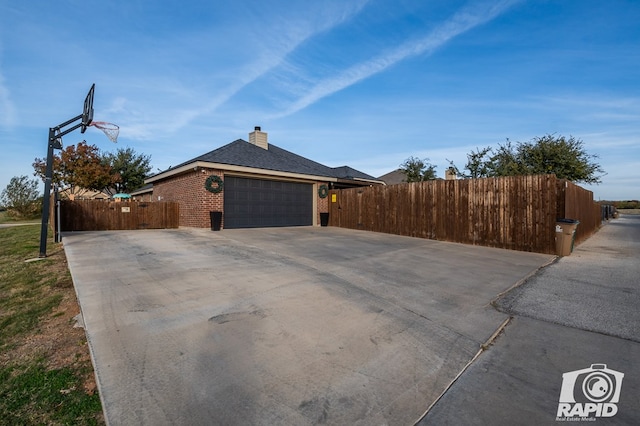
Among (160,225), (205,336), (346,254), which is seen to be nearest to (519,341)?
(205,336)

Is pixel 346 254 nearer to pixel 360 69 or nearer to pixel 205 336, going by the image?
pixel 205 336

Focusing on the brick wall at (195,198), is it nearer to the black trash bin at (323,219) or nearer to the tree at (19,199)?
the black trash bin at (323,219)

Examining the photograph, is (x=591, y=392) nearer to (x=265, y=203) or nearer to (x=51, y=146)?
(x=51, y=146)

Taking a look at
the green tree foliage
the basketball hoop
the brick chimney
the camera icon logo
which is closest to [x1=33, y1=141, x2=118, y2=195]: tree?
the brick chimney

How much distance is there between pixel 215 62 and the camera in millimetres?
10789

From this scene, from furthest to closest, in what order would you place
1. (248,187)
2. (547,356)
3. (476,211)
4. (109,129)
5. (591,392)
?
(248,187), (476,211), (109,129), (547,356), (591,392)

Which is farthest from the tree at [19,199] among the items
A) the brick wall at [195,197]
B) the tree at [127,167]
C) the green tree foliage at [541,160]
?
the green tree foliage at [541,160]

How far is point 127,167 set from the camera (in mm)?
31672

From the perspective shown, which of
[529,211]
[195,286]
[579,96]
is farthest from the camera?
[579,96]

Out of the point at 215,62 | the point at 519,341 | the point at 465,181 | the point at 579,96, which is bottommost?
the point at 519,341

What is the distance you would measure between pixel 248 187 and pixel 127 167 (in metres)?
25.5

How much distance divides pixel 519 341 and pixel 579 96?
43.8ft

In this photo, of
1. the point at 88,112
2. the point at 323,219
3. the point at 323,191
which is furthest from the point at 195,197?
the point at 323,191

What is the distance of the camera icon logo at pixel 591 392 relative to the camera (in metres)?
1.93
